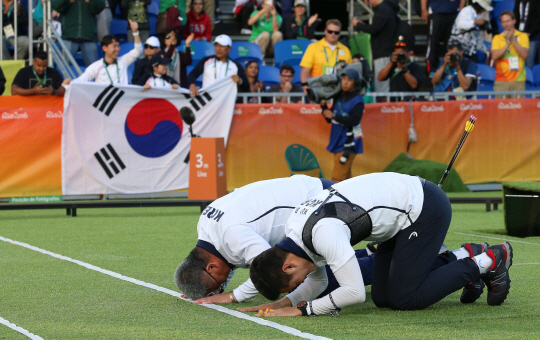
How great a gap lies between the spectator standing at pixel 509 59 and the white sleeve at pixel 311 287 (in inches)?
469

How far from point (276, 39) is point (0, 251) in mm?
10391

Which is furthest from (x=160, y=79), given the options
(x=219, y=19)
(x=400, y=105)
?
(x=219, y=19)

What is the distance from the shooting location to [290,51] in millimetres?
16484

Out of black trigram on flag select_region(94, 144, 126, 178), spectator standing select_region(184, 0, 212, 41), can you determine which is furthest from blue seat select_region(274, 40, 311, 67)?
black trigram on flag select_region(94, 144, 126, 178)

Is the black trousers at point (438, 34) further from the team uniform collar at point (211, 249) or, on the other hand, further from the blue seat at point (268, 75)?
the team uniform collar at point (211, 249)

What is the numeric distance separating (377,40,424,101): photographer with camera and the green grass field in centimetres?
526

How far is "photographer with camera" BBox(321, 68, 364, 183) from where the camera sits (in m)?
12.4

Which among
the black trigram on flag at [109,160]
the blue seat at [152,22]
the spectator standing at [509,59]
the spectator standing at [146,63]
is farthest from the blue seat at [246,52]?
the spectator standing at [509,59]

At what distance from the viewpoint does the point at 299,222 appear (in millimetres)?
4348

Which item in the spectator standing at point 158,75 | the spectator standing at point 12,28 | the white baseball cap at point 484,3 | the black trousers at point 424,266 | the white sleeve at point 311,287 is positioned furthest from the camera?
the white baseball cap at point 484,3

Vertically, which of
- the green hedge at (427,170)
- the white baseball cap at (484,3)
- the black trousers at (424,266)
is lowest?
the green hedge at (427,170)

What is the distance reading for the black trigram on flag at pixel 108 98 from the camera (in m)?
12.4

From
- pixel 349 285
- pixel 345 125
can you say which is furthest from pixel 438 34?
pixel 349 285

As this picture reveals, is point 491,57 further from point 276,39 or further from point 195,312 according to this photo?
point 195,312
